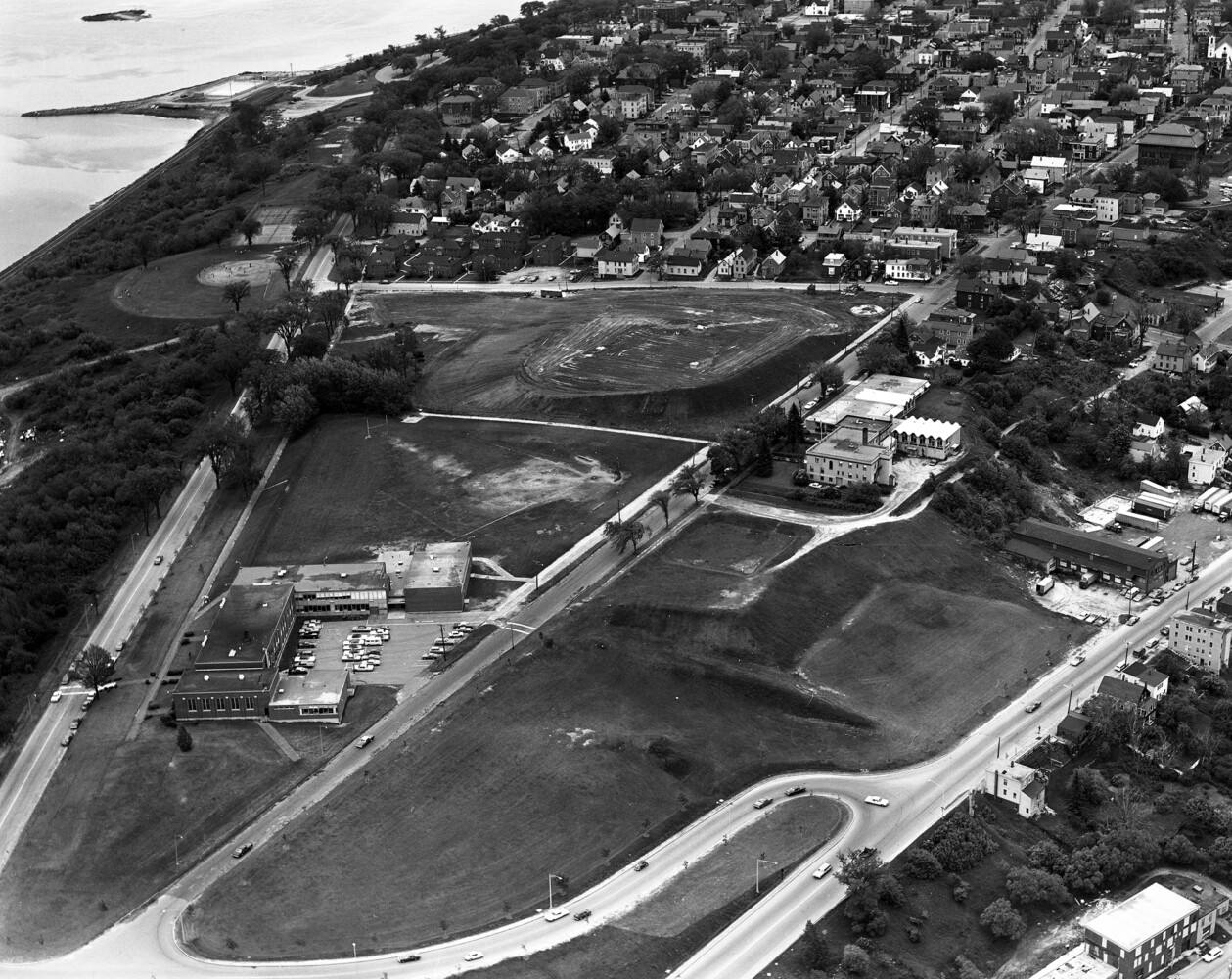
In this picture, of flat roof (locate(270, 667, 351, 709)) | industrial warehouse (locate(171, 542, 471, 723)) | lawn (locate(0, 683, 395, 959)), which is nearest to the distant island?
industrial warehouse (locate(171, 542, 471, 723))

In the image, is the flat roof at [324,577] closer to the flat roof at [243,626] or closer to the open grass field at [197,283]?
the flat roof at [243,626]

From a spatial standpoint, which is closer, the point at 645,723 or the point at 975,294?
the point at 645,723

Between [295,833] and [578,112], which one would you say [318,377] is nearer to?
[295,833]

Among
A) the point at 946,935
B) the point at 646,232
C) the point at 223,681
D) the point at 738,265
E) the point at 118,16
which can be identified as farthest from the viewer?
the point at 118,16

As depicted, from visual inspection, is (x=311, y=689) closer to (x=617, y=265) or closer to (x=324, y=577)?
(x=324, y=577)

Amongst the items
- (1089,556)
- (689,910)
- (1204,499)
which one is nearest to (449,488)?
(1089,556)

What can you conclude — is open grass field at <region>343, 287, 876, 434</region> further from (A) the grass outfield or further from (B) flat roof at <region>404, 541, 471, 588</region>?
(B) flat roof at <region>404, 541, 471, 588</region>
